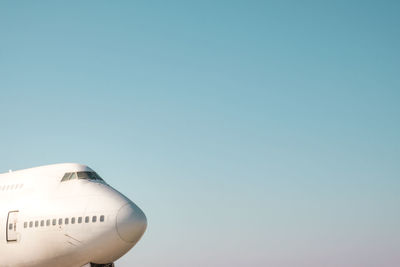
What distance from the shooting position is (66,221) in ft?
85.0

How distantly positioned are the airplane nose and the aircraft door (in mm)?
6266

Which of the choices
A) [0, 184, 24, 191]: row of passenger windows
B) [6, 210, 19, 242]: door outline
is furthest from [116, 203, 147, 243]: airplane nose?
[0, 184, 24, 191]: row of passenger windows

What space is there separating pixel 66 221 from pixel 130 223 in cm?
335

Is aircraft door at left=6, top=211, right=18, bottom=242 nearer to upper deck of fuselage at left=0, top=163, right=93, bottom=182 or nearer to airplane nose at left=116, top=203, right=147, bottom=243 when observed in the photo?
upper deck of fuselage at left=0, top=163, right=93, bottom=182

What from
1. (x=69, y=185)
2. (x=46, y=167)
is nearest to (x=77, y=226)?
(x=69, y=185)

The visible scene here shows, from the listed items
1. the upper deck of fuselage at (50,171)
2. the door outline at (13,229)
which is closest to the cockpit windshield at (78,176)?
the upper deck of fuselage at (50,171)

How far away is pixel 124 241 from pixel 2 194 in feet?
29.0

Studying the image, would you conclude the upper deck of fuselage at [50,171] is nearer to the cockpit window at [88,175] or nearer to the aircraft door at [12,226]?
the cockpit window at [88,175]

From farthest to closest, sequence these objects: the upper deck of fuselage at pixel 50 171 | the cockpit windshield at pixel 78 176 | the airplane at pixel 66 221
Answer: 1. the upper deck of fuselage at pixel 50 171
2. the cockpit windshield at pixel 78 176
3. the airplane at pixel 66 221

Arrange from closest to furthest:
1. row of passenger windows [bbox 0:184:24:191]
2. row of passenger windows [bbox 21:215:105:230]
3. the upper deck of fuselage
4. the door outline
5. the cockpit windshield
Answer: row of passenger windows [bbox 21:215:105:230] < the door outline < the cockpit windshield < the upper deck of fuselage < row of passenger windows [bbox 0:184:24:191]

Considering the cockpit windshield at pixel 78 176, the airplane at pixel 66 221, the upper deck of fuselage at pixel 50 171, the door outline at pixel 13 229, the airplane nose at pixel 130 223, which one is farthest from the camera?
the upper deck of fuselage at pixel 50 171

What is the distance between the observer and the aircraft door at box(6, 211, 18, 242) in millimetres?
27469

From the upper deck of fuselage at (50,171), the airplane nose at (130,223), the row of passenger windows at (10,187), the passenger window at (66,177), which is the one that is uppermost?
the upper deck of fuselage at (50,171)

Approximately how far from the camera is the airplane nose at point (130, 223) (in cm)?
2492
